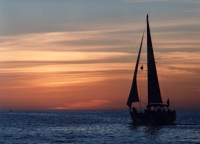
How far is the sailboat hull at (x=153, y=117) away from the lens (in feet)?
276

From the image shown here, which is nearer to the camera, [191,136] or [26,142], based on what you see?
[26,142]

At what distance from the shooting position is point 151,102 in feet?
282

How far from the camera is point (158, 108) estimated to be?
86.0 m

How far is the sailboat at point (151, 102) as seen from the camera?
8431 centimetres

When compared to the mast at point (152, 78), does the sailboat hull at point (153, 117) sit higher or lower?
lower

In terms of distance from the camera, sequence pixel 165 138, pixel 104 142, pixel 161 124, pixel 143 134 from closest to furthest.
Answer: pixel 104 142, pixel 165 138, pixel 143 134, pixel 161 124

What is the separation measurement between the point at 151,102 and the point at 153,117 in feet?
9.85

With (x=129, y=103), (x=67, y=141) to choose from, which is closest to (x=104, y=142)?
(x=67, y=141)

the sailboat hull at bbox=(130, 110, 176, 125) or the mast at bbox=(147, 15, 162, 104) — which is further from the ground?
the mast at bbox=(147, 15, 162, 104)

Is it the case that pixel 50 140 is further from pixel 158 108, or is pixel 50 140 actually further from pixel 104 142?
pixel 158 108

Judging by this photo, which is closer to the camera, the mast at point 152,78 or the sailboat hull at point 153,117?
the sailboat hull at point 153,117

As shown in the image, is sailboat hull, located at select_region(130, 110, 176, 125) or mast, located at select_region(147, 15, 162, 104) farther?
mast, located at select_region(147, 15, 162, 104)

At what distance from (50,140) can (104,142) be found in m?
7.12

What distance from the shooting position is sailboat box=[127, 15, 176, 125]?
84.3 metres
